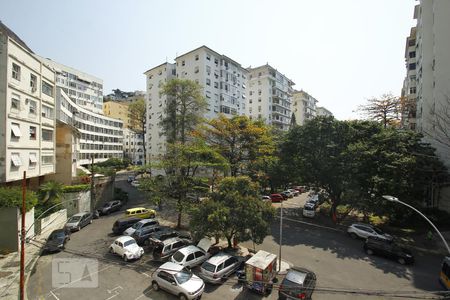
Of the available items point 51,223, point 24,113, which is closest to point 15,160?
point 24,113

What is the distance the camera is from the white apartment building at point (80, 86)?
2892 inches

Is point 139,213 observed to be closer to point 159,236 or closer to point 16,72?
point 159,236

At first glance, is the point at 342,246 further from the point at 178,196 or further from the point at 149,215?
the point at 149,215

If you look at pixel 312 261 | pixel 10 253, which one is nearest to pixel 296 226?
pixel 312 261

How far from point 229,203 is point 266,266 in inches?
241

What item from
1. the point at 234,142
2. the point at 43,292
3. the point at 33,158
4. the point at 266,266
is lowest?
the point at 43,292

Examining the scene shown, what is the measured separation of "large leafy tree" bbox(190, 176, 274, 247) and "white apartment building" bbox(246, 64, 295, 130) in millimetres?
58198

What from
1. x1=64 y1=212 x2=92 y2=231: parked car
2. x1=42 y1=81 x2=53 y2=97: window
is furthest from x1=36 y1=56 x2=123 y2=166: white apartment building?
x1=64 y1=212 x2=92 y2=231: parked car

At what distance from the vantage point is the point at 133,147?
97.3 m

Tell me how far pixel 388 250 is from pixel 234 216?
44.2ft

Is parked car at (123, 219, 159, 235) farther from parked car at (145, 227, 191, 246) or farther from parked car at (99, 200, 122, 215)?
parked car at (99, 200, 122, 215)

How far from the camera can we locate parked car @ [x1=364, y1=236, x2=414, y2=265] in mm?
20858

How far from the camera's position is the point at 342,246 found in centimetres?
2455

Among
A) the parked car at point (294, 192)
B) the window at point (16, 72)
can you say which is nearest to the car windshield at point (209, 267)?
the window at point (16, 72)
